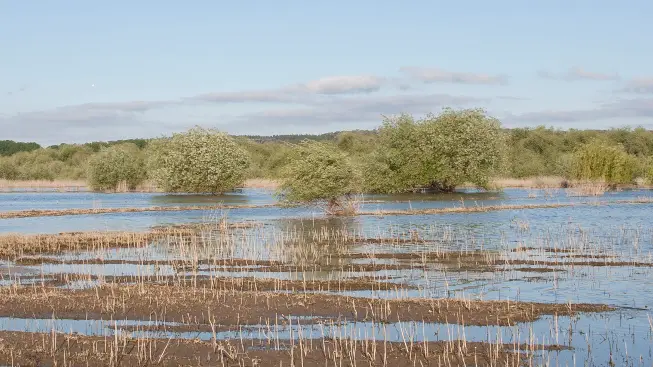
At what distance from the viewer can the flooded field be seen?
13656 mm

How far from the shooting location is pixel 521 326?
619 inches

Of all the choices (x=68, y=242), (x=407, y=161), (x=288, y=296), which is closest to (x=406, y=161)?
(x=407, y=161)

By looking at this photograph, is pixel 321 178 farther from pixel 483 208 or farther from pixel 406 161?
pixel 406 161

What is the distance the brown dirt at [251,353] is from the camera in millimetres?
13078

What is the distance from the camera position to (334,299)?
726 inches

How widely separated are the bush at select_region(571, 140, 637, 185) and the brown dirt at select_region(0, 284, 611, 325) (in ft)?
209

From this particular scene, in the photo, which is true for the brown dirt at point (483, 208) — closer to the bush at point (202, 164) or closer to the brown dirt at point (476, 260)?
the brown dirt at point (476, 260)

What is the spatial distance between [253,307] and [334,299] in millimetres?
1990

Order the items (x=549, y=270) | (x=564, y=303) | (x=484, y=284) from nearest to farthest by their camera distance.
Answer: (x=564, y=303), (x=484, y=284), (x=549, y=270)

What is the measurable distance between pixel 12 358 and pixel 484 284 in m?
12.6

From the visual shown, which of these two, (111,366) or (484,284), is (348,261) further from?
(111,366)

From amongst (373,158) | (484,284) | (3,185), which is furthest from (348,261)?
(3,185)

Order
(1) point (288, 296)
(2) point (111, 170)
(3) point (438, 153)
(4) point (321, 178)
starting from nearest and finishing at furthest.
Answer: (1) point (288, 296) → (4) point (321, 178) → (3) point (438, 153) → (2) point (111, 170)

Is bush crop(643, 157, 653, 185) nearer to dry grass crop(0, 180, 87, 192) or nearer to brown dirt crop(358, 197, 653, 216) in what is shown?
brown dirt crop(358, 197, 653, 216)
